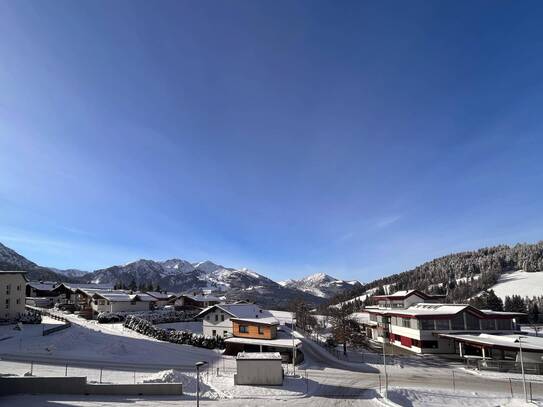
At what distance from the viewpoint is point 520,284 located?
162 metres

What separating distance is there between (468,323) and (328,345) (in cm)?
2357

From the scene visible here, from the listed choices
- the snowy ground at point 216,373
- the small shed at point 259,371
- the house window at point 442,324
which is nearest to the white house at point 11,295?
the snowy ground at point 216,373

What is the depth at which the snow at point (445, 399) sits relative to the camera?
32.2 m

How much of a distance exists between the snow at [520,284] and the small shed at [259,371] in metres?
145

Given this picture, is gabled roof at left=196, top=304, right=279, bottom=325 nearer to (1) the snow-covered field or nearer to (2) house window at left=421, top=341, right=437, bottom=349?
(1) the snow-covered field

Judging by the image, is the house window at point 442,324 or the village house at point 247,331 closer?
the village house at point 247,331

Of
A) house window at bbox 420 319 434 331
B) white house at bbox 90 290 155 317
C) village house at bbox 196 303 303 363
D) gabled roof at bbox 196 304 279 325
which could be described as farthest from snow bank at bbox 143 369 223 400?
white house at bbox 90 290 155 317

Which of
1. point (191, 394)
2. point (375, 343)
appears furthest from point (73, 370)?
point (375, 343)

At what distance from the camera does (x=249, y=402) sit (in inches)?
1152

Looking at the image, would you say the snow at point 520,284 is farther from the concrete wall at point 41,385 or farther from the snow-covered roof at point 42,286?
the snow-covered roof at point 42,286

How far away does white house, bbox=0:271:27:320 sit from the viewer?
219 feet

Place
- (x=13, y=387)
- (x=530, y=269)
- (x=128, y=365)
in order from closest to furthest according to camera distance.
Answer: (x=13, y=387) → (x=128, y=365) → (x=530, y=269)

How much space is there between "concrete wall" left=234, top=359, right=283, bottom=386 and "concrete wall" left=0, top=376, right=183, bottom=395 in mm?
7402

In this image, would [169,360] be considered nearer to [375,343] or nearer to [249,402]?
[249,402]
